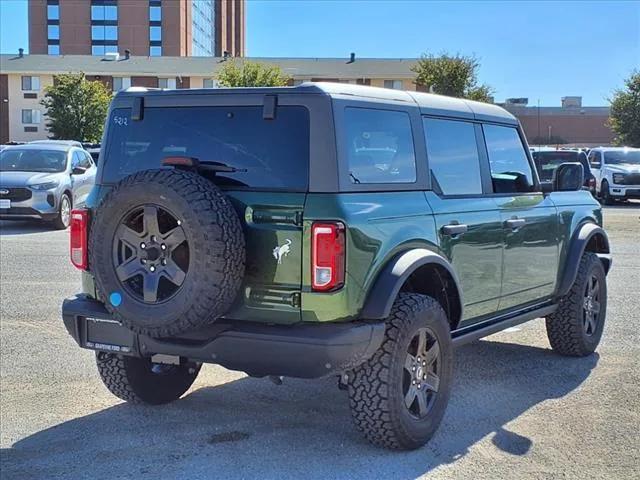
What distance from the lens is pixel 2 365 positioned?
20.8 feet

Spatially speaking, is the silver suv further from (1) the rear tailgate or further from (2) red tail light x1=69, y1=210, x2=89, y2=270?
(1) the rear tailgate

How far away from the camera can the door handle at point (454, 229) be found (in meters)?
4.84

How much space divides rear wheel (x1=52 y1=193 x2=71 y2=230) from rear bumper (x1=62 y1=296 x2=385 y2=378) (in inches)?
488

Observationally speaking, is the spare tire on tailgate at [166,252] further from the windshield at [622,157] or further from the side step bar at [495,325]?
the windshield at [622,157]

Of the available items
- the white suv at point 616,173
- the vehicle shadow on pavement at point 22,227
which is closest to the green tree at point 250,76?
the white suv at point 616,173

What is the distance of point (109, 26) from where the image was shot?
102 m

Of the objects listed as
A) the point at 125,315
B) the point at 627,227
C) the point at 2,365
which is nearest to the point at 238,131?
the point at 125,315

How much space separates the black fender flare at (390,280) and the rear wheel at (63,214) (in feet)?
42.4

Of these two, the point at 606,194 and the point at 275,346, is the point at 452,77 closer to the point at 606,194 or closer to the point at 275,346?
the point at 606,194

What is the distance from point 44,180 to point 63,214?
2.51 feet

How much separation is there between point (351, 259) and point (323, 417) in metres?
1.51

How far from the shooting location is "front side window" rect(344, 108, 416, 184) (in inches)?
171

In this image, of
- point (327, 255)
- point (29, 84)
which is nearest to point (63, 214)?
point (327, 255)

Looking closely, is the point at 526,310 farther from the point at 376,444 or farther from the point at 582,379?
the point at 376,444
